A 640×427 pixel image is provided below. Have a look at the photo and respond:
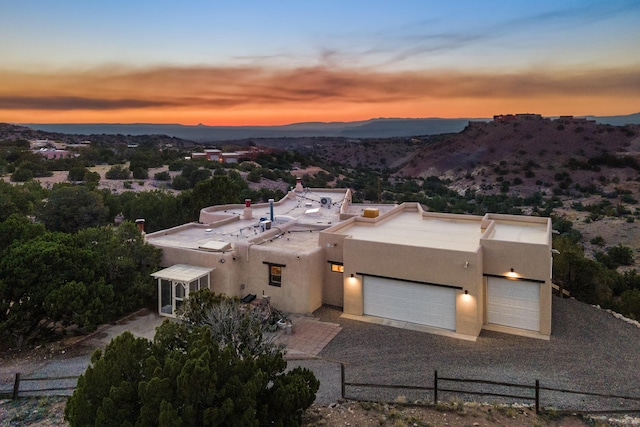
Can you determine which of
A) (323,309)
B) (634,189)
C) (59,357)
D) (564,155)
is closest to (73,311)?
(59,357)

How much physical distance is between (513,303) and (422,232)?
4862 mm

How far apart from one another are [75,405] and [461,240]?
→ 13.7 m

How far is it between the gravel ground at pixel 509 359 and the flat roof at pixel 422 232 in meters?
3.33

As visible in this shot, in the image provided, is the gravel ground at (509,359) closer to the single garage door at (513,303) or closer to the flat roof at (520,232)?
the single garage door at (513,303)

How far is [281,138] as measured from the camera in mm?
175750

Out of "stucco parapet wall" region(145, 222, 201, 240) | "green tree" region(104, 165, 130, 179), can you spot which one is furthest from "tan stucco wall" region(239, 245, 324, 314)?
"green tree" region(104, 165, 130, 179)

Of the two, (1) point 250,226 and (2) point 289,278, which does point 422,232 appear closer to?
(2) point 289,278

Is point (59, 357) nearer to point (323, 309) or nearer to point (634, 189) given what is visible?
point (323, 309)

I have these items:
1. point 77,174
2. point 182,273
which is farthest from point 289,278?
point 77,174

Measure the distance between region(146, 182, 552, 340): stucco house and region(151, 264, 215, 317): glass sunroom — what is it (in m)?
0.04

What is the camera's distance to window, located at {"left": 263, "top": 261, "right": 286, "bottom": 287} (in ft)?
56.4

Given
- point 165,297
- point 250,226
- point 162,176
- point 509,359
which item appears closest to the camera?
point 509,359

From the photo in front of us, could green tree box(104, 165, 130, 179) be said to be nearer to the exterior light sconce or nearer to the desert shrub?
the desert shrub

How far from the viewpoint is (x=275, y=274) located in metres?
17.3
